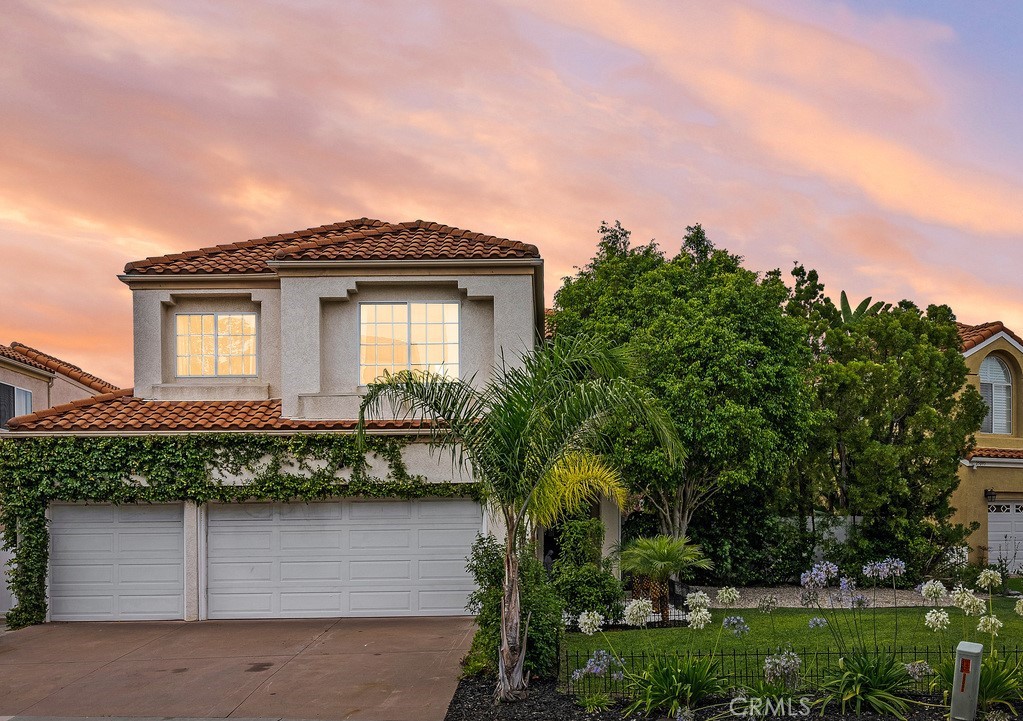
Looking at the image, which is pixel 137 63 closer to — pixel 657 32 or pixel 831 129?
pixel 657 32

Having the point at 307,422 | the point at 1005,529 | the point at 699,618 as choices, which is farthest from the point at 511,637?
the point at 1005,529

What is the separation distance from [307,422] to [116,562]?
4.44 metres

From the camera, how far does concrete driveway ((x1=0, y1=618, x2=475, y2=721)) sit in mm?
9852

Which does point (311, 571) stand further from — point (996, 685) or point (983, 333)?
point (983, 333)

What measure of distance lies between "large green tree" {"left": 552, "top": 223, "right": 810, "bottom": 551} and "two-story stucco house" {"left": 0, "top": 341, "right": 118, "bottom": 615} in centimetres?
1688

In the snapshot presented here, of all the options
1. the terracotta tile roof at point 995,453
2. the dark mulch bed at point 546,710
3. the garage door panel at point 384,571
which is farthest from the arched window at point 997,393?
the dark mulch bed at point 546,710

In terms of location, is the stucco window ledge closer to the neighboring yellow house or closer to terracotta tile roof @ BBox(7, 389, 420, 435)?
terracotta tile roof @ BBox(7, 389, 420, 435)

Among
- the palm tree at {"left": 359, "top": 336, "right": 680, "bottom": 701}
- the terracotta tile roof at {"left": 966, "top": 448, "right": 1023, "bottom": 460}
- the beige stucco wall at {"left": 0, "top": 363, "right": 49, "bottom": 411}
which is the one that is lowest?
the terracotta tile roof at {"left": 966, "top": 448, "right": 1023, "bottom": 460}

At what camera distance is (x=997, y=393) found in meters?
24.2

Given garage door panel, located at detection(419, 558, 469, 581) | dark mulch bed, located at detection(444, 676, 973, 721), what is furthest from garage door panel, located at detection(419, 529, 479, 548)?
dark mulch bed, located at detection(444, 676, 973, 721)

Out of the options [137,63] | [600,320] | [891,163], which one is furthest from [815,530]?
[137,63]

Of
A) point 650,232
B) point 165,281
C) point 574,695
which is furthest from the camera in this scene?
point 650,232

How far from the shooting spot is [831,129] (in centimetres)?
1552

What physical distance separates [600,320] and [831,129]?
19.4 feet
